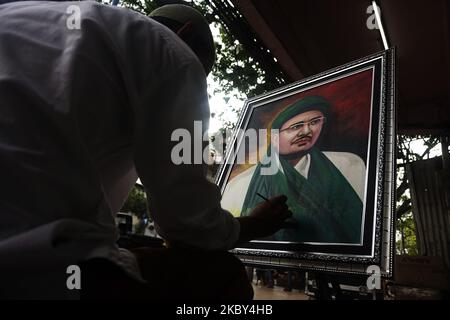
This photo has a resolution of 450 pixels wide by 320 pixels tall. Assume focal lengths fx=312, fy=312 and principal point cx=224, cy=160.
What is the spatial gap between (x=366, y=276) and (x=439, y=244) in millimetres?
3369

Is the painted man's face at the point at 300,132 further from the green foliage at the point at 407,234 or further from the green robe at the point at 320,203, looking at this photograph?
the green foliage at the point at 407,234

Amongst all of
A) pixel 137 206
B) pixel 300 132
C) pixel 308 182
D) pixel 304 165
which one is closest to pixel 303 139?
pixel 300 132

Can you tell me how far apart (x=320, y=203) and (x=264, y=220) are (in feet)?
1.24

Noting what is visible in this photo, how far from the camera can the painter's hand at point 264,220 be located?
1010mm

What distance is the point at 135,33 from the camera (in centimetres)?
76

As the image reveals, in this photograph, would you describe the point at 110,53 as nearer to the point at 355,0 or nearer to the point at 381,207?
the point at 381,207

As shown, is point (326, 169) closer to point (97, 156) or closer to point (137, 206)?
point (97, 156)

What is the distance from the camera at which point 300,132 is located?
5.42 feet

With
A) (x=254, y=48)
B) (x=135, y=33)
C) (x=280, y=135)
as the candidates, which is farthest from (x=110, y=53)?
(x=254, y=48)

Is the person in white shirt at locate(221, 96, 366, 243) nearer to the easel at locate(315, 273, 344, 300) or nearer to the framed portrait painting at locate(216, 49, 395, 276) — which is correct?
the framed portrait painting at locate(216, 49, 395, 276)

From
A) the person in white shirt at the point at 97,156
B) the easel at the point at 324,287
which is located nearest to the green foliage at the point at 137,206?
the easel at the point at 324,287

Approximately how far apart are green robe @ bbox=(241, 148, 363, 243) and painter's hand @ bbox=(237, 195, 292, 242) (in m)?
0.18
